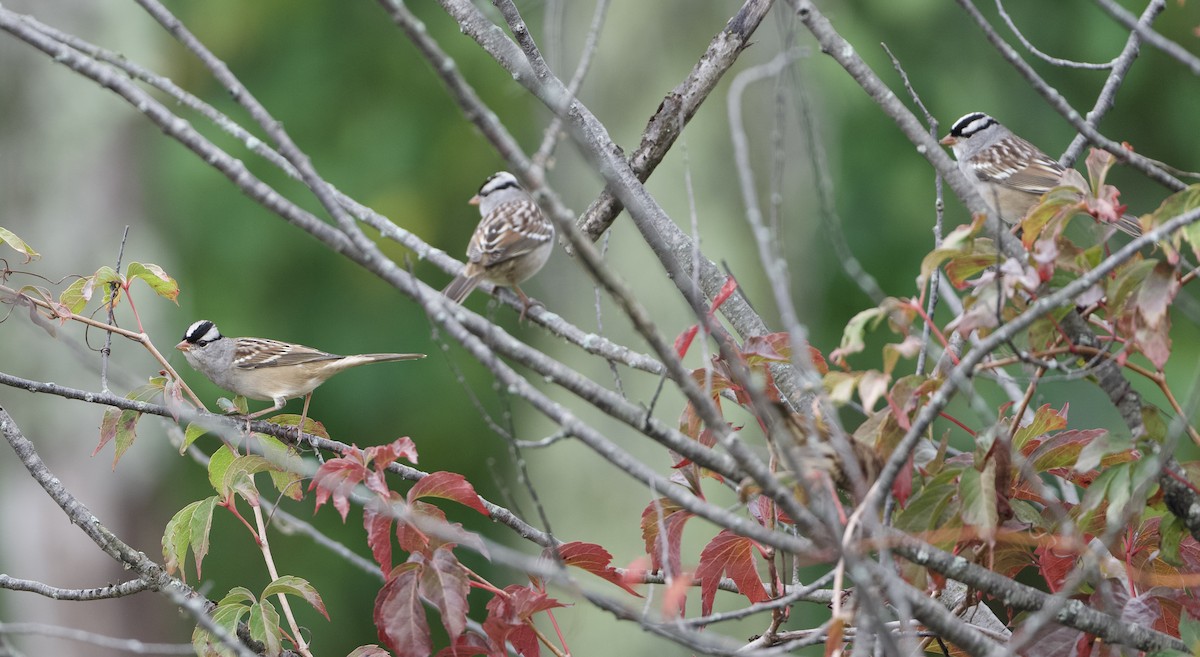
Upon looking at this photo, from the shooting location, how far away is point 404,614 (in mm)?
1783

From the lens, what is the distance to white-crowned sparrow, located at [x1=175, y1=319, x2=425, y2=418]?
13.2 ft

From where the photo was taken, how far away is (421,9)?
7.36 m

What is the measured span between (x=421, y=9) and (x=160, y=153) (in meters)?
1.92

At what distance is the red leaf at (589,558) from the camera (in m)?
1.89

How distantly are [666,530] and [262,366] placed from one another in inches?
102

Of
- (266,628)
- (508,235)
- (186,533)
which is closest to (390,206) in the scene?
(508,235)

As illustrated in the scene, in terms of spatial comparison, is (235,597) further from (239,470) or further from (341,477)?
(341,477)

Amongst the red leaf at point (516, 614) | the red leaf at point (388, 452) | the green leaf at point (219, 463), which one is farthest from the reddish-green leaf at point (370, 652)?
the green leaf at point (219, 463)

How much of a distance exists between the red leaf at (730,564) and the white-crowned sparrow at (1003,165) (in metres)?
1.76

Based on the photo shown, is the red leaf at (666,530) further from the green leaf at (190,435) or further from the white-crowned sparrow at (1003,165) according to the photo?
the white-crowned sparrow at (1003,165)

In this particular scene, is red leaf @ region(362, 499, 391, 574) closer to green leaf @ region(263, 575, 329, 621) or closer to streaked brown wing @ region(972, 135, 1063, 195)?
green leaf @ region(263, 575, 329, 621)

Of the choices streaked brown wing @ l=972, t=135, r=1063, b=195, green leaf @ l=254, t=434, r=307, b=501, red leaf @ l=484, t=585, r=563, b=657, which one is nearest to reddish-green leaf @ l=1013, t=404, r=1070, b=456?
red leaf @ l=484, t=585, r=563, b=657

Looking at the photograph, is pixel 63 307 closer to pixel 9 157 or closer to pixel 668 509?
pixel 668 509

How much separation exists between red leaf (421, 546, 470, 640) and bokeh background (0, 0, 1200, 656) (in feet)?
10.6
